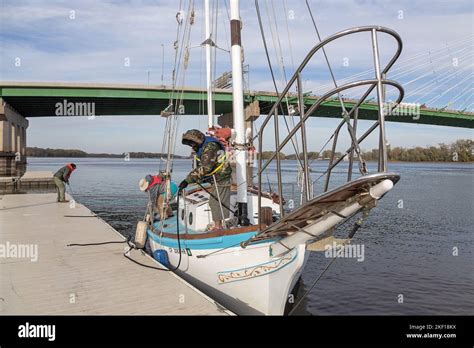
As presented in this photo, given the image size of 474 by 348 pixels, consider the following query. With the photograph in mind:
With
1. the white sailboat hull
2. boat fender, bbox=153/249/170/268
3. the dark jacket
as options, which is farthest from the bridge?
the white sailboat hull

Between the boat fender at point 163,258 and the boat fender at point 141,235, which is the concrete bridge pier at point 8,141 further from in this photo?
the boat fender at point 163,258

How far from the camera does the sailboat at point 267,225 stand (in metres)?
4.89

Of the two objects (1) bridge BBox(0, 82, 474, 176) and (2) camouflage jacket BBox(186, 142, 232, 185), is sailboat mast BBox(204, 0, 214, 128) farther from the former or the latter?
(1) bridge BBox(0, 82, 474, 176)

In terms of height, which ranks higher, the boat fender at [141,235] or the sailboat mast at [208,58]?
the sailboat mast at [208,58]

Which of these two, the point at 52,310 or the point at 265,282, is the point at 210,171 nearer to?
the point at 265,282

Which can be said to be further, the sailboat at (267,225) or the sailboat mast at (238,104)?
the sailboat mast at (238,104)

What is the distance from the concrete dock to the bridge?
28.1 metres

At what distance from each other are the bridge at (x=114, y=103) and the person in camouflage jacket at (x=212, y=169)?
30.0m

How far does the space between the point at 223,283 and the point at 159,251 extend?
2781 mm

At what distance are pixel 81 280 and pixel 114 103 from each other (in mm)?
44663

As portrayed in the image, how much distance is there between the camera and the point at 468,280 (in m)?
11.1

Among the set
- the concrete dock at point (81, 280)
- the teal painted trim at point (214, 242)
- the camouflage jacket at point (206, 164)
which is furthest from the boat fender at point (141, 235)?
the camouflage jacket at point (206, 164)

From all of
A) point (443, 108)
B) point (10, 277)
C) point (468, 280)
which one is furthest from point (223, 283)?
point (443, 108)
